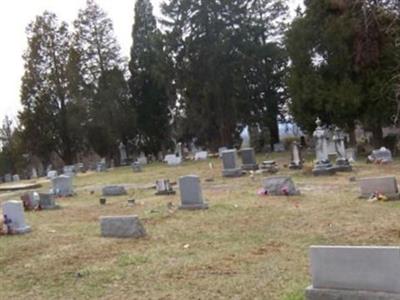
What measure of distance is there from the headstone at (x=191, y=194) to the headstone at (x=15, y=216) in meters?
3.45

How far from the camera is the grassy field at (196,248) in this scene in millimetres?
6813

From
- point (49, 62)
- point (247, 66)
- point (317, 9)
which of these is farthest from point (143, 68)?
point (317, 9)

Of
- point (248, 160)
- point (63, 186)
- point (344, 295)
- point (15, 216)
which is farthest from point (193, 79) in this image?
point (344, 295)

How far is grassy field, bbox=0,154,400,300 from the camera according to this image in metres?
6.81

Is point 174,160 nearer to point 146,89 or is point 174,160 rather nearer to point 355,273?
point 146,89

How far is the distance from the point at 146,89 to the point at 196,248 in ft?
131

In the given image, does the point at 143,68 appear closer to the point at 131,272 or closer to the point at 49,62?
the point at 49,62

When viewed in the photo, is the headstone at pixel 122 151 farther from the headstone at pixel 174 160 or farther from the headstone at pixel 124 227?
the headstone at pixel 124 227

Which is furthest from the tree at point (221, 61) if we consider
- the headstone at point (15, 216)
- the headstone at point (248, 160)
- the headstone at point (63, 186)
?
the headstone at point (15, 216)

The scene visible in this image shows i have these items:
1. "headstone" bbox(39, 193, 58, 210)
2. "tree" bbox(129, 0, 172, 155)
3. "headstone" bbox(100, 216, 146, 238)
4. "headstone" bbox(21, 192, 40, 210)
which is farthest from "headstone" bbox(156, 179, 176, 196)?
"tree" bbox(129, 0, 172, 155)

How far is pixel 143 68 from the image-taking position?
48.3m

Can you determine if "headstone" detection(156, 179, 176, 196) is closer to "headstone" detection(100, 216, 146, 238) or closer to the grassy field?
the grassy field

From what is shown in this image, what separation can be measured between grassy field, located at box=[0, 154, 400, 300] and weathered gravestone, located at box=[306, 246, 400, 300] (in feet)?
2.36

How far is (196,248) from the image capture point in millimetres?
8883
